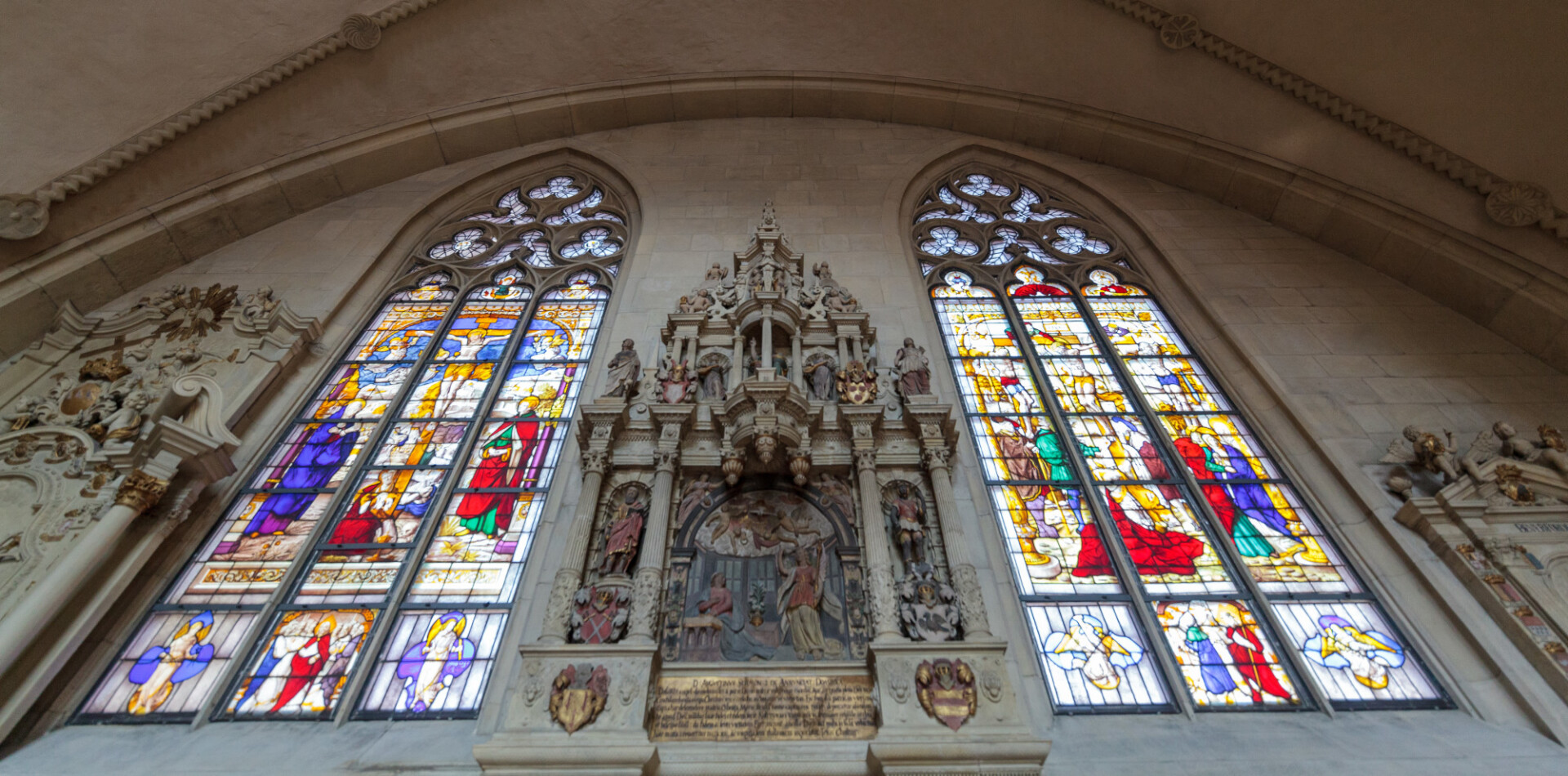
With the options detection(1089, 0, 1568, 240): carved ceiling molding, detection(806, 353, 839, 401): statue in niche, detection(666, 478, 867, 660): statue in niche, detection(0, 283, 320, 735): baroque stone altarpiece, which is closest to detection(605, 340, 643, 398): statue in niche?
detection(666, 478, 867, 660): statue in niche

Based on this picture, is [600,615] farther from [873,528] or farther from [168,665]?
[168,665]

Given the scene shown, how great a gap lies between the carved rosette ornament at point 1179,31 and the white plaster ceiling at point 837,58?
149 mm

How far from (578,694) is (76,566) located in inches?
135

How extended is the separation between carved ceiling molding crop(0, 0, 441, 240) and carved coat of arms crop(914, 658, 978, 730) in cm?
916

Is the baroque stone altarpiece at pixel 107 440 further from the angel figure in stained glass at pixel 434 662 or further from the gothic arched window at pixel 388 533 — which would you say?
the angel figure in stained glass at pixel 434 662

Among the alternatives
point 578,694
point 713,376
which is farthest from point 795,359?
point 578,694

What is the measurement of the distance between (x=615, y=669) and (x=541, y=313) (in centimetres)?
511

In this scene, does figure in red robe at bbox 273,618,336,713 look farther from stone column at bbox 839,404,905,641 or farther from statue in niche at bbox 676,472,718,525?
stone column at bbox 839,404,905,641

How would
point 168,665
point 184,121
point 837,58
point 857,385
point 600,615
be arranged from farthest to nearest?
point 837,58
point 184,121
point 857,385
point 168,665
point 600,615

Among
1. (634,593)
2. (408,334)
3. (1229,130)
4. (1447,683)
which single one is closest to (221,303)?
(408,334)

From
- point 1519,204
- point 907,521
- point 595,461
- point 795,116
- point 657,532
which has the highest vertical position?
point 795,116

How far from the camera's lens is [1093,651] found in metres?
5.21

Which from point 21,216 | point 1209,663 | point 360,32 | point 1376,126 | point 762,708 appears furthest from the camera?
point 360,32

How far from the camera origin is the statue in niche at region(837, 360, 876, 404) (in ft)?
20.3
